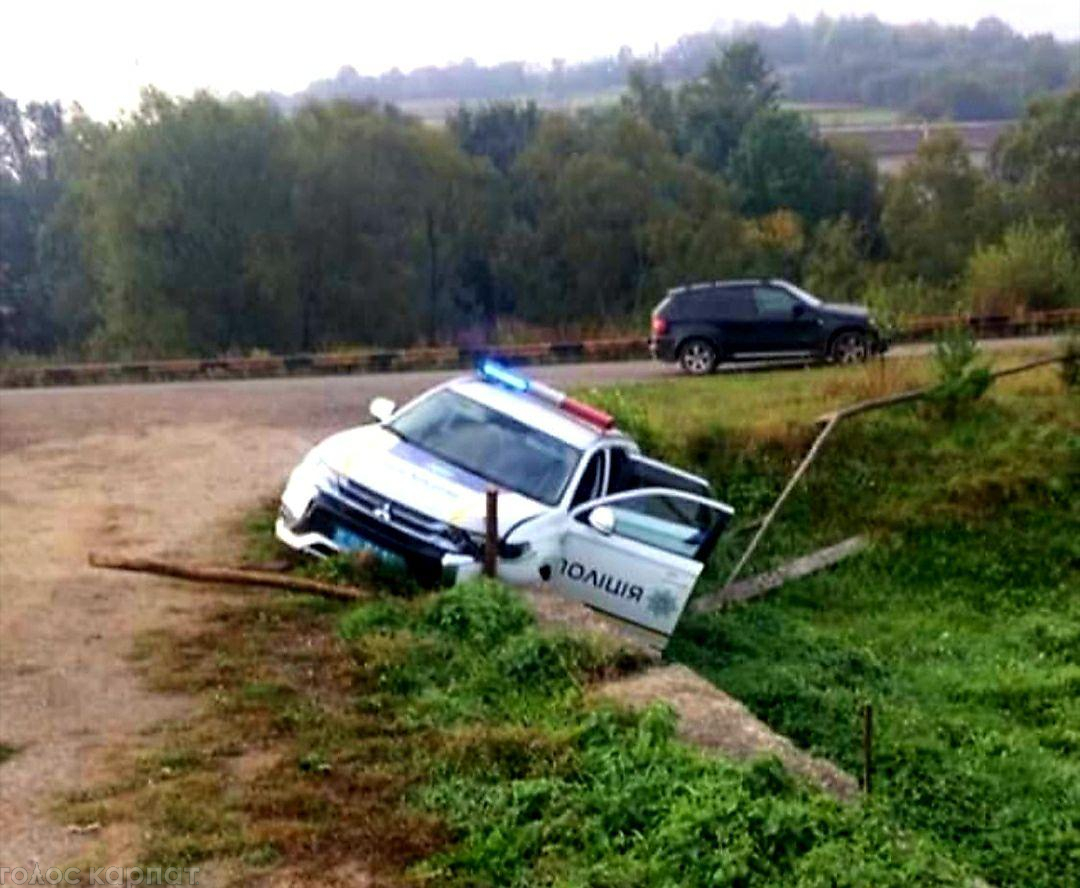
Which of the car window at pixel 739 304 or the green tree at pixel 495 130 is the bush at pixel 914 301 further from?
the green tree at pixel 495 130

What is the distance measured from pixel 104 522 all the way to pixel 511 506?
4039 mm

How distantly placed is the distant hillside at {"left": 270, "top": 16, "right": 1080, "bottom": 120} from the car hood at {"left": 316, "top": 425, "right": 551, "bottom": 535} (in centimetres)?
8168

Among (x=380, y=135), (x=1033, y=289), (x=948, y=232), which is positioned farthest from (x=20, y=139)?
(x=1033, y=289)

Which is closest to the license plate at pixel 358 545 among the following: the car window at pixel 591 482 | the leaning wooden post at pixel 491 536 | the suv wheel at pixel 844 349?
the leaning wooden post at pixel 491 536

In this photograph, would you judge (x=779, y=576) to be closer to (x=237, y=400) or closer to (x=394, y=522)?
(x=394, y=522)

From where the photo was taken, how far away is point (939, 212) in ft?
182

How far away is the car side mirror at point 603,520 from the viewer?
458 inches

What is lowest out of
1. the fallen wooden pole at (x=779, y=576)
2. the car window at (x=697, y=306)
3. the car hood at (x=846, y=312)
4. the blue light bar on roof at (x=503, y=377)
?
the fallen wooden pole at (x=779, y=576)

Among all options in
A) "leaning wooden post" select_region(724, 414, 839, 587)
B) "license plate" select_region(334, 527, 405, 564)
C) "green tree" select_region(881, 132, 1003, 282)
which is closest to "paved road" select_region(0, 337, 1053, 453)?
"leaning wooden post" select_region(724, 414, 839, 587)

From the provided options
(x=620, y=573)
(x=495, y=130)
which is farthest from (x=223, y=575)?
(x=495, y=130)

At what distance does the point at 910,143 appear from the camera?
8662 centimetres

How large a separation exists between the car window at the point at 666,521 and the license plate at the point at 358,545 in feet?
5.42

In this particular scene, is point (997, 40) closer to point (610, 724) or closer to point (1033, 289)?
point (1033, 289)

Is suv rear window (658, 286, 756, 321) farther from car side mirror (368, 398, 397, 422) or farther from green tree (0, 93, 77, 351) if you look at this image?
green tree (0, 93, 77, 351)
